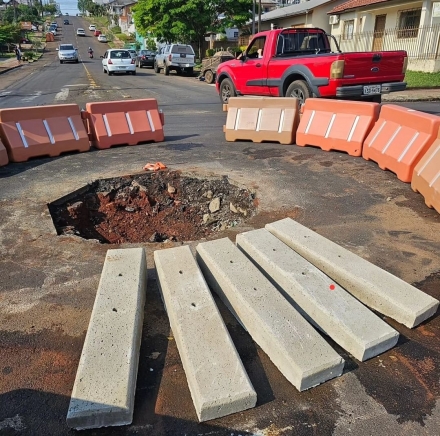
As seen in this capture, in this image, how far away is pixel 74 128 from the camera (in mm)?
8195

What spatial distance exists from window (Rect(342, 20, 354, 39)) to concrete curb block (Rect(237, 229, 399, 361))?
28.5 metres

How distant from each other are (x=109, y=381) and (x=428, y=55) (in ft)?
75.7

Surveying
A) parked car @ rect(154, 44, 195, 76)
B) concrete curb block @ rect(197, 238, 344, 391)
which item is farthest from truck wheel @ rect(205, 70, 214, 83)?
concrete curb block @ rect(197, 238, 344, 391)

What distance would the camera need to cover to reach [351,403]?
245 cm

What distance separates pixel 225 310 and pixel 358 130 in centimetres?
536

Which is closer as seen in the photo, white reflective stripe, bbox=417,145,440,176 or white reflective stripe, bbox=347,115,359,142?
white reflective stripe, bbox=417,145,440,176

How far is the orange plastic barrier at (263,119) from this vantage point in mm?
8516

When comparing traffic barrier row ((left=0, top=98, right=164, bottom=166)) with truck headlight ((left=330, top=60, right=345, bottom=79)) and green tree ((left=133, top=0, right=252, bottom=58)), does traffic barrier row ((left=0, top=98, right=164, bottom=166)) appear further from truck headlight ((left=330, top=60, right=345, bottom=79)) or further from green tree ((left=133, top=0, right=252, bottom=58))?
green tree ((left=133, top=0, right=252, bottom=58))

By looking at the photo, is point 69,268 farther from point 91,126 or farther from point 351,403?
point 91,126

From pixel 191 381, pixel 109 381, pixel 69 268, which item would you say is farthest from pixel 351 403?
pixel 69 268

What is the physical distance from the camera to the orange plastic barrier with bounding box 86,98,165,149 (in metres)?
8.46

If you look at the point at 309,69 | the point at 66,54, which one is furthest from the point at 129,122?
the point at 66,54

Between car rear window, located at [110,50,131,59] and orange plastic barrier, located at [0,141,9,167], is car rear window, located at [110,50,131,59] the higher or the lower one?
the lower one

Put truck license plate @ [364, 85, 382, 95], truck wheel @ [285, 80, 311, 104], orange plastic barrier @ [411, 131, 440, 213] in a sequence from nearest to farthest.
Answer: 1. orange plastic barrier @ [411, 131, 440, 213]
2. truck license plate @ [364, 85, 382, 95]
3. truck wheel @ [285, 80, 311, 104]
